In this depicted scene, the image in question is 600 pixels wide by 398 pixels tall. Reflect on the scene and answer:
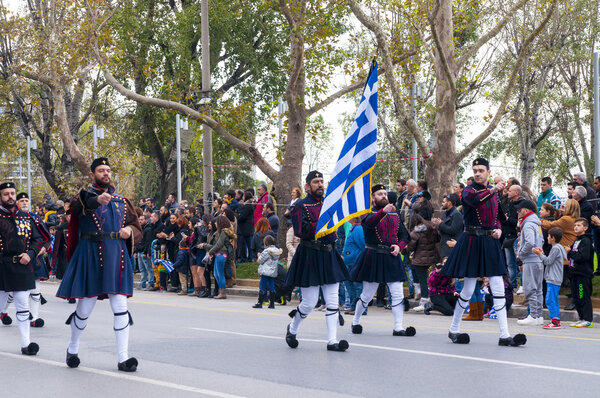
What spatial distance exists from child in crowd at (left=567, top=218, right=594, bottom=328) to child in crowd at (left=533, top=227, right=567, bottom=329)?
193 mm

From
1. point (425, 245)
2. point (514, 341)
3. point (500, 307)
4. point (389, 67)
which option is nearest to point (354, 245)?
point (425, 245)

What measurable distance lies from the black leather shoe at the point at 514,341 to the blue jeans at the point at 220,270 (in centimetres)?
936

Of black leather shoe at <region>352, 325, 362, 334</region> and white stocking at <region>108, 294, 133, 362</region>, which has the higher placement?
white stocking at <region>108, 294, 133, 362</region>

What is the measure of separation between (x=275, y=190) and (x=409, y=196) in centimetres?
569

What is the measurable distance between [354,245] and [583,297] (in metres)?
4.70

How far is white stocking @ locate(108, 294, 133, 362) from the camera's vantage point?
27.1 ft

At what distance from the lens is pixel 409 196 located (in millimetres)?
17766

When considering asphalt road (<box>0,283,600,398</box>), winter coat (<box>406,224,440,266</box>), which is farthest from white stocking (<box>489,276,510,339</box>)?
winter coat (<box>406,224,440,266</box>)

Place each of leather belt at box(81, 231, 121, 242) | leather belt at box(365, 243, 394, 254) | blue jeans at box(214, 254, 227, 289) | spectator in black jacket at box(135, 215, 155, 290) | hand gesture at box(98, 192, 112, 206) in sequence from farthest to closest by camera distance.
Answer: spectator in black jacket at box(135, 215, 155, 290) < blue jeans at box(214, 254, 227, 289) < leather belt at box(365, 243, 394, 254) < leather belt at box(81, 231, 121, 242) < hand gesture at box(98, 192, 112, 206)

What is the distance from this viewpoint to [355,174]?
1003 cm

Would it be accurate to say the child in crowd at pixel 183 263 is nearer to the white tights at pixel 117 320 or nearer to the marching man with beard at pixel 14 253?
the marching man with beard at pixel 14 253

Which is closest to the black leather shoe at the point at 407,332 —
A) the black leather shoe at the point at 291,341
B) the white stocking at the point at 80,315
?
the black leather shoe at the point at 291,341

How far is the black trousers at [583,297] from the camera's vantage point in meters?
12.6

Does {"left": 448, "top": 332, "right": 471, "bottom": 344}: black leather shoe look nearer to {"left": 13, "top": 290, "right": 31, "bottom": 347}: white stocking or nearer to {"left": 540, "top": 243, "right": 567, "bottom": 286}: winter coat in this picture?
{"left": 540, "top": 243, "right": 567, "bottom": 286}: winter coat
